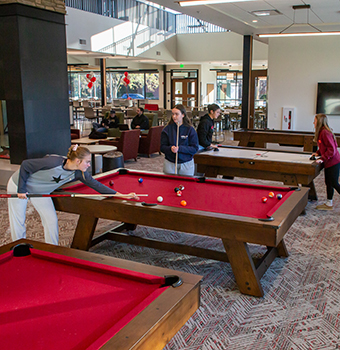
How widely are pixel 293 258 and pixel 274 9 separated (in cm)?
515

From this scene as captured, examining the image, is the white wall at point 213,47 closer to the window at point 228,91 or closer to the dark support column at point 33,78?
the window at point 228,91

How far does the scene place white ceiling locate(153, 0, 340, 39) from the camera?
677cm

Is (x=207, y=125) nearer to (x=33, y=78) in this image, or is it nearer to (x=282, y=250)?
(x=282, y=250)

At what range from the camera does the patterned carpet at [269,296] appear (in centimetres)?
269

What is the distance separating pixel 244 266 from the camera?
3229 mm

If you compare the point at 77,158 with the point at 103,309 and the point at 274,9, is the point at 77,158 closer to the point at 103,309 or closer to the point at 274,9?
the point at 103,309

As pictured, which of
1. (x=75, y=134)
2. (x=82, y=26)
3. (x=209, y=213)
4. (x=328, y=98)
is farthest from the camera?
(x=82, y=26)

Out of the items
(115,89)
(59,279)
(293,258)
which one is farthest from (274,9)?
(115,89)

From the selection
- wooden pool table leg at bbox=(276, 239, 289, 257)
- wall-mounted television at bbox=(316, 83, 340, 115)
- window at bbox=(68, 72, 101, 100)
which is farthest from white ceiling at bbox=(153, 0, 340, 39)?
window at bbox=(68, 72, 101, 100)

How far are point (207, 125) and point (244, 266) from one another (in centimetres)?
303

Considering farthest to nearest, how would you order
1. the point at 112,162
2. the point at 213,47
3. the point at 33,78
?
the point at 213,47 < the point at 112,162 < the point at 33,78

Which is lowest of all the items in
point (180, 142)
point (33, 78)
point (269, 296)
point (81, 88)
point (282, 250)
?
point (269, 296)

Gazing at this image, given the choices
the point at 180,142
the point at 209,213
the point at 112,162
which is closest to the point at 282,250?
the point at 209,213

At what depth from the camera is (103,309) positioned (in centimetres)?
171
